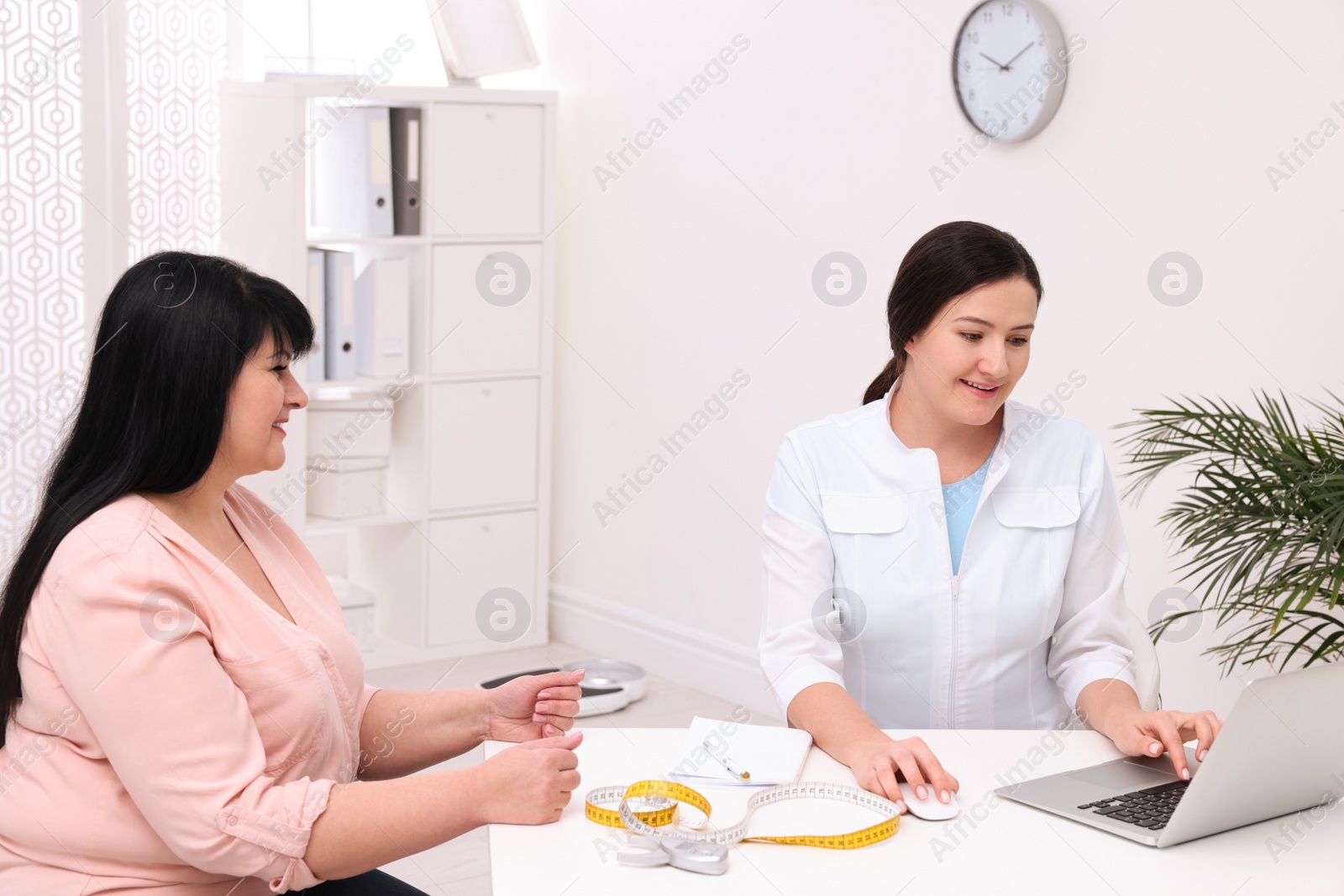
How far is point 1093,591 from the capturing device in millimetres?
2029

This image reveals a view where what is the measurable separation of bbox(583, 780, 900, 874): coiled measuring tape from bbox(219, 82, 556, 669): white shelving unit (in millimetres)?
2862

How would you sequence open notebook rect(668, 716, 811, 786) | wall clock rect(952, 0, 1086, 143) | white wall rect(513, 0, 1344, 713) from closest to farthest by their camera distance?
open notebook rect(668, 716, 811, 786), white wall rect(513, 0, 1344, 713), wall clock rect(952, 0, 1086, 143)

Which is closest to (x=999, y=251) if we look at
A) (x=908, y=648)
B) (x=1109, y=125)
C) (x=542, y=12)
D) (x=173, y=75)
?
(x=908, y=648)

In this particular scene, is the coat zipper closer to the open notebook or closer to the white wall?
the open notebook

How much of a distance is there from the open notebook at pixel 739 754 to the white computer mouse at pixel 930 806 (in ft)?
0.47

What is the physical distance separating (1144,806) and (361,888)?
1005mm

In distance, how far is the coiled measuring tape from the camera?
1.33 metres

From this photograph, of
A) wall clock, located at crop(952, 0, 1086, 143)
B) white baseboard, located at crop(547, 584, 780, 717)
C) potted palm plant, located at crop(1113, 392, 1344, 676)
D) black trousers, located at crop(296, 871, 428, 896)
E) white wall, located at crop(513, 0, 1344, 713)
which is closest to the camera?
black trousers, located at crop(296, 871, 428, 896)

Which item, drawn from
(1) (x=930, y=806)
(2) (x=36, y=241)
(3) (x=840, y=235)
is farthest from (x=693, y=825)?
(2) (x=36, y=241)

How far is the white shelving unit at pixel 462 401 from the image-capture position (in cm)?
427

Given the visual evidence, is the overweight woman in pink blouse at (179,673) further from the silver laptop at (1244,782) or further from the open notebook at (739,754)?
the silver laptop at (1244,782)

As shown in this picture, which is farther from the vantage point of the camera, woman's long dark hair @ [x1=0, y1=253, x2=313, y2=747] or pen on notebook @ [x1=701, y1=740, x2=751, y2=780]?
pen on notebook @ [x1=701, y1=740, x2=751, y2=780]

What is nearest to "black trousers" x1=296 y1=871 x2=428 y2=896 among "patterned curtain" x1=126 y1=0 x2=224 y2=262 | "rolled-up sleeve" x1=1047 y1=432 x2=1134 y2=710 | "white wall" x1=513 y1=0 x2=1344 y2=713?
"rolled-up sleeve" x1=1047 y1=432 x2=1134 y2=710

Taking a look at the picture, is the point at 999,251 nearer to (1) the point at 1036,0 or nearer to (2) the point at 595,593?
(1) the point at 1036,0
